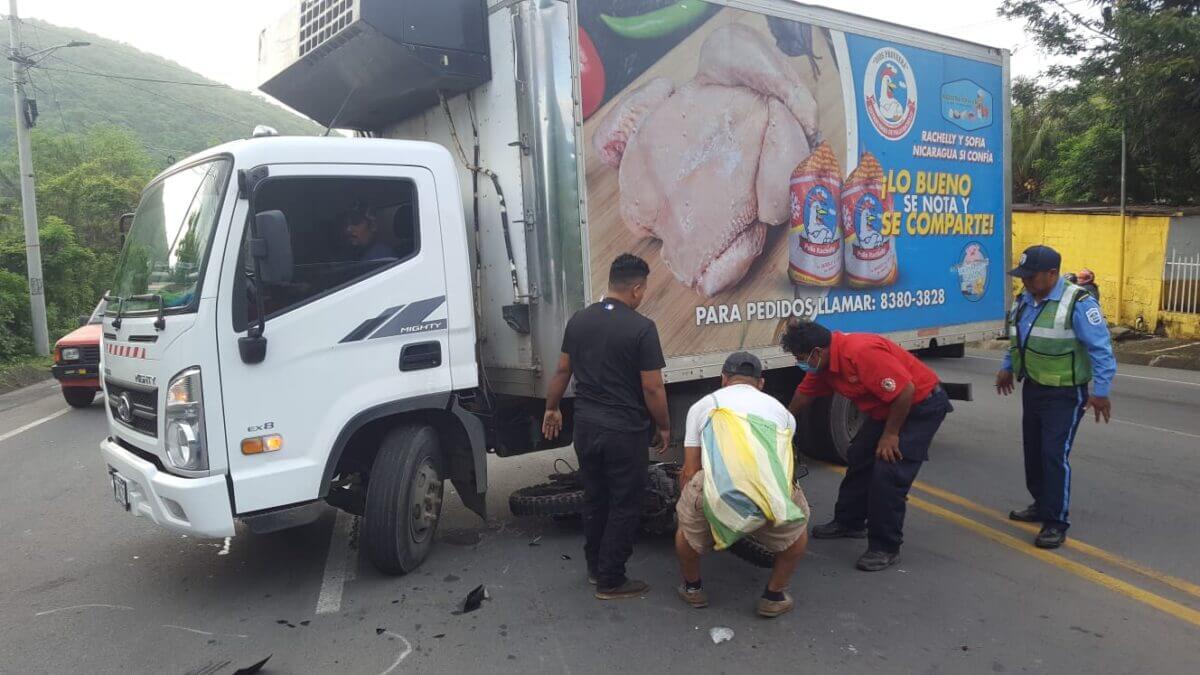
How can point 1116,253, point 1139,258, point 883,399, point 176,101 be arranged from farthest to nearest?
point 176,101
point 1116,253
point 1139,258
point 883,399

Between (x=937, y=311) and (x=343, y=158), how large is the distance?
4.98 meters

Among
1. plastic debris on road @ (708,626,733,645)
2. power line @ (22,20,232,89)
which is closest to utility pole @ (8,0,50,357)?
plastic debris on road @ (708,626,733,645)

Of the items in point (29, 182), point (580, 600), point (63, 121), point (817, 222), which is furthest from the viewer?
point (63, 121)

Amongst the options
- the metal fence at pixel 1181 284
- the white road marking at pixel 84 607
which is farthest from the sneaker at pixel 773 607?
the metal fence at pixel 1181 284

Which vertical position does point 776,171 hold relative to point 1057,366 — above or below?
above

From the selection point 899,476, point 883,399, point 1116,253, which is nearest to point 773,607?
point 899,476

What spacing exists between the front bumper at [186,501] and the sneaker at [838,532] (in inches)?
129

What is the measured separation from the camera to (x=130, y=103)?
60.4 metres

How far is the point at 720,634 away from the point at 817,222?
3.20 metres

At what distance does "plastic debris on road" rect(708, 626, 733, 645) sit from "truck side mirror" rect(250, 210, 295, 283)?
8.13 ft

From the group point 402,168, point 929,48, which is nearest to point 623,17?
point 402,168

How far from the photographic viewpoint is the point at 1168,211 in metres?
15.4

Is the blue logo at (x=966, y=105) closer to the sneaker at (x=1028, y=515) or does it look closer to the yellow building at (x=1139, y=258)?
the sneaker at (x=1028, y=515)

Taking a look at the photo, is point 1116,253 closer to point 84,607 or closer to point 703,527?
point 703,527
